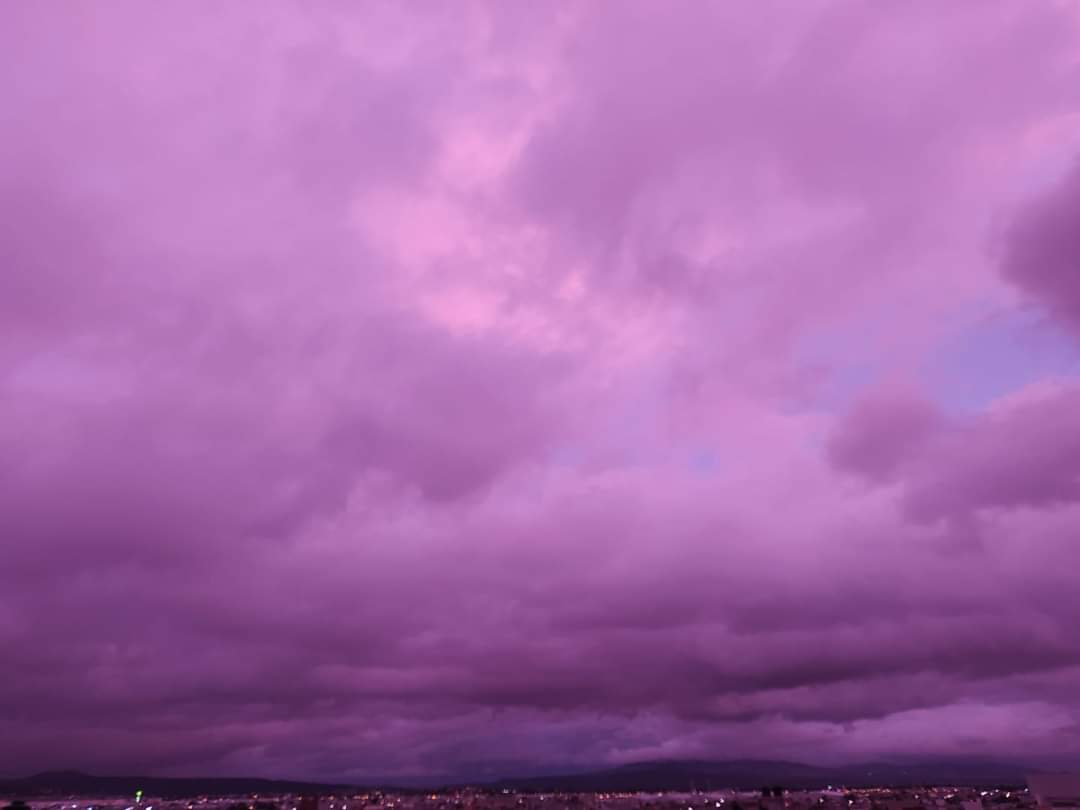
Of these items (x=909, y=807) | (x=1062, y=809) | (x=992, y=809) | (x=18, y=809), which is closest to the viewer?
(x=1062, y=809)

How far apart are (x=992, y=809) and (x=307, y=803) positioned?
158 m

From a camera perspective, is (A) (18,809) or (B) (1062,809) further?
(A) (18,809)

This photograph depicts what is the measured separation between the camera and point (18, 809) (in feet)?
519

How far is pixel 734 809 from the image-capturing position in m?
181

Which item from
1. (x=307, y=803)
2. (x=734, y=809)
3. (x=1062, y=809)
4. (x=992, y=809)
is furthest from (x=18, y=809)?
(x=992, y=809)

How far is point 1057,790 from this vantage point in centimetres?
11962

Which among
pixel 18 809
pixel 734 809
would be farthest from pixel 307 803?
pixel 734 809

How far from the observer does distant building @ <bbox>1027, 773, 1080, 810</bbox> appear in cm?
11631

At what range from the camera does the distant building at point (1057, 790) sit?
382 ft

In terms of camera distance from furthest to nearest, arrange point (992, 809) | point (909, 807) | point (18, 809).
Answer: point (992, 809), point (909, 807), point (18, 809)

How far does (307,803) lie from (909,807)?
128566mm

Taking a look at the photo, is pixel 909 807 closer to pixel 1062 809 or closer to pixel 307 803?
pixel 1062 809

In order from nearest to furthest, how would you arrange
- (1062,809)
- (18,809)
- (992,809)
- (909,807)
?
(1062,809) < (18,809) < (909,807) < (992,809)

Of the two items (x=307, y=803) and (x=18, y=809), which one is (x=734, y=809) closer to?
(x=307, y=803)
